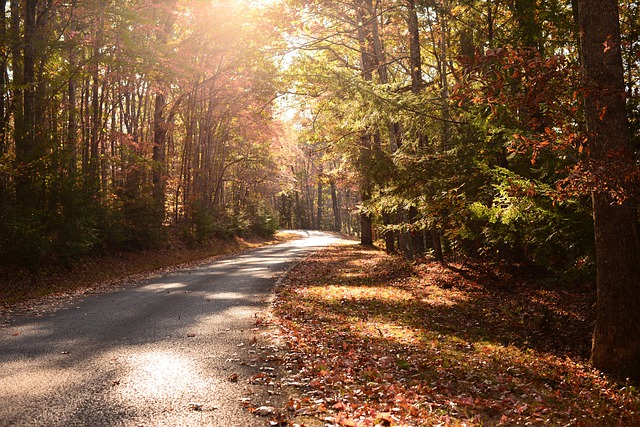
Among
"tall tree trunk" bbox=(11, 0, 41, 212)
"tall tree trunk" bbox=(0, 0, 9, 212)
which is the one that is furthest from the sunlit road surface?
"tall tree trunk" bbox=(11, 0, 41, 212)

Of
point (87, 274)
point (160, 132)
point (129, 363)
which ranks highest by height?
point (160, 132)

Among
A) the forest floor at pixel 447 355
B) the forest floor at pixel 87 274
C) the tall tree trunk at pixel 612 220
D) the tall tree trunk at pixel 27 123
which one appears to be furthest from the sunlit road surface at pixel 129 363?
the tall tree trunk at pixel 612 220

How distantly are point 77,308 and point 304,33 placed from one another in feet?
43.7

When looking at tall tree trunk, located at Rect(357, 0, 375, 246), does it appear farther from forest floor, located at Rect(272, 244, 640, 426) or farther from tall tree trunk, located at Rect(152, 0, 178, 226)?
tall tree trunk, located at Rect(152, 0, 178, 226)

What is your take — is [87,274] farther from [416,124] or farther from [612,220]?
[612,220]

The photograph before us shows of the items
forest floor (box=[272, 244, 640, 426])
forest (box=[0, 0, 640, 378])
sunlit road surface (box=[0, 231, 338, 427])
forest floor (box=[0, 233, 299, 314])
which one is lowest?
forest floor (box=[272, 244, 640, 426])

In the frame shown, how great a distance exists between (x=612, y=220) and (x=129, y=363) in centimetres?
701

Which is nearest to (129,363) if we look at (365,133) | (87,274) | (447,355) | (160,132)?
(447,355)

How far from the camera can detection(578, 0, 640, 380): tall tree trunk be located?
6.08m

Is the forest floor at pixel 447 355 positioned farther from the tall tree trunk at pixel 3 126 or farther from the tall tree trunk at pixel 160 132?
the tall tree trunk at pixel 160 132

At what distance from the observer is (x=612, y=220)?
6.20 m

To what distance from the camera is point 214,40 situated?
22438mm

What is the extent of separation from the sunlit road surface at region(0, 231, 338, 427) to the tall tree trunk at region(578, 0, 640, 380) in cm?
515

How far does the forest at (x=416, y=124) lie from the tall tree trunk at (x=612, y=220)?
2cm
